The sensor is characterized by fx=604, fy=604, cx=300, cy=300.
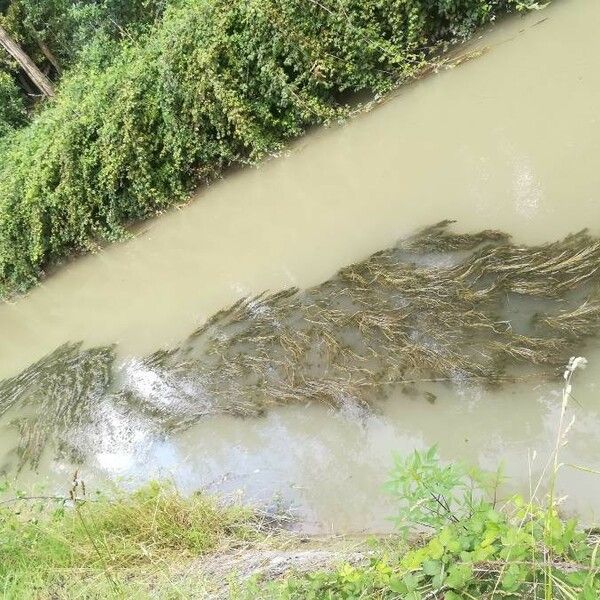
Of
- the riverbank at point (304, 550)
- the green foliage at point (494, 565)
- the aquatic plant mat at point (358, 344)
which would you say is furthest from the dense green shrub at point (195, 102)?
the green foliage at point (494, 565)

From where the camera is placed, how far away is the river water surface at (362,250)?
134 inches

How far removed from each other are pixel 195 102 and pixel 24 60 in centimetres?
564

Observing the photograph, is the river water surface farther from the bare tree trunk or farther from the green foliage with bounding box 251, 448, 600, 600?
the bare tree trunk

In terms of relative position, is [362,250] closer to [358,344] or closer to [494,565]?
[358,344]

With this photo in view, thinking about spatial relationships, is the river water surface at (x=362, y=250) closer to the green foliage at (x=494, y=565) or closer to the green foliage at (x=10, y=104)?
the green foliage at (x=494, y=565)

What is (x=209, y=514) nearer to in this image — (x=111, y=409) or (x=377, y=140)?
(x=111, y=409)

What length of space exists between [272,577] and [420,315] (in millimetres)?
2002

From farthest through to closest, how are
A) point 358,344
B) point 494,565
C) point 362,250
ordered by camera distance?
point 362,250 → point 358,344 → point 494,565

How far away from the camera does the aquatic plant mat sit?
11.9ft

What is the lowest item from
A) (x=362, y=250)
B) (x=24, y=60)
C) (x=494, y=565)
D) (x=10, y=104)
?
(x=362, y=250)

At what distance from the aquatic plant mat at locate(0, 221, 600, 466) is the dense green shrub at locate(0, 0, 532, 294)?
255 cm

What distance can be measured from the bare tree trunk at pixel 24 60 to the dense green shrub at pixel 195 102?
3.08m

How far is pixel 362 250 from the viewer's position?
510cm

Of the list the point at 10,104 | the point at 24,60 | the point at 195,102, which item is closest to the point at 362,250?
the point at 195,102
